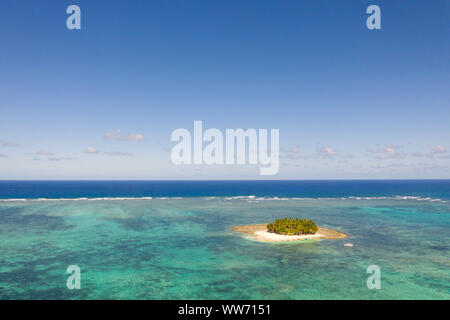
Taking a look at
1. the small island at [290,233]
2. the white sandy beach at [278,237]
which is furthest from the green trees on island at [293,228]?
the white sandy beach at [278,237]

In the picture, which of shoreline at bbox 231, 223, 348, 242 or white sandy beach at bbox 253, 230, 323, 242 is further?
shoreline at bbox 231, 223, 348, 242

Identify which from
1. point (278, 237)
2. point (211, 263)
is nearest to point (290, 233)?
point (278, 237)

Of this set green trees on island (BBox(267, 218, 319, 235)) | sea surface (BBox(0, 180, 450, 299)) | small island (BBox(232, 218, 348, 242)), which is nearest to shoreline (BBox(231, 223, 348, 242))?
small island (BBox(232, 218, 348, 242))

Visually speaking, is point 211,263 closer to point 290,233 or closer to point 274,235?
point 274,235

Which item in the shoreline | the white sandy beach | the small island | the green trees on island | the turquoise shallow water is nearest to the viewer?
the turquoise shallow water

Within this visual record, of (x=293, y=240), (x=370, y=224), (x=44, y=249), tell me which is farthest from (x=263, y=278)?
(x=370, y=224)

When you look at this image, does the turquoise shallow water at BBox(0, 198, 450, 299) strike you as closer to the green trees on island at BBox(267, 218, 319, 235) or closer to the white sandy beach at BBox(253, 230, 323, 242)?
the white sandy beach at BBox(253, 230, 323, 242)
